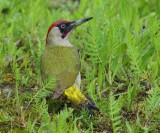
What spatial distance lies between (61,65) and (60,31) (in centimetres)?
69

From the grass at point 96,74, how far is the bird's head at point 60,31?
0.57 feet

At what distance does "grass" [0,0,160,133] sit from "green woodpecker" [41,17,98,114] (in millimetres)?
79

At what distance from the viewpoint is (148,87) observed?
424 centimetres

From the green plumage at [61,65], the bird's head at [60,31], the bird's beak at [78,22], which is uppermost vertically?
the bird's beak at [78,22]

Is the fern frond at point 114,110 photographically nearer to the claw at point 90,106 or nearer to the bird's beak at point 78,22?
the claw at point 90,106

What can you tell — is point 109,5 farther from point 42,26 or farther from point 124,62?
point 124,62

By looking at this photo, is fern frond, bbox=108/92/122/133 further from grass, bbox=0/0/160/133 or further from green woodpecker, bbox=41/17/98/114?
green woodpecker, bbox=41/17/98/114

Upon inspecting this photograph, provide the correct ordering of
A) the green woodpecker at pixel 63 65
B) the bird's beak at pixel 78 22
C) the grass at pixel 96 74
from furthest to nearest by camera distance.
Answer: the bird's beak at pixel 78 22 < the green woodpecker at pixel 63 65 < the grass at pixel 96 74

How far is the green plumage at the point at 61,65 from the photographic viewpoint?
3.75m

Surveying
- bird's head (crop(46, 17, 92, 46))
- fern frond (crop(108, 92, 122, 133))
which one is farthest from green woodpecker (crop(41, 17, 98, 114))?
fern frond (crop(108, 92, 122, 133))

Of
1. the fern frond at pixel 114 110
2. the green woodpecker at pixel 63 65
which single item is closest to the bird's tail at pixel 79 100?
the green woodpecker at pixel 63 65

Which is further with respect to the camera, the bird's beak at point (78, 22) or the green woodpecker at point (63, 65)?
the bird's beak at point (78, 22)

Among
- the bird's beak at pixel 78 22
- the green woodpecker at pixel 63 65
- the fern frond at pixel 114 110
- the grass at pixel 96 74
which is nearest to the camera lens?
the fern frond at pixel 114 110

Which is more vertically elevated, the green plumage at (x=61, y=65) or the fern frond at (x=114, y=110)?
the green plumage at (x=61, y=65)
